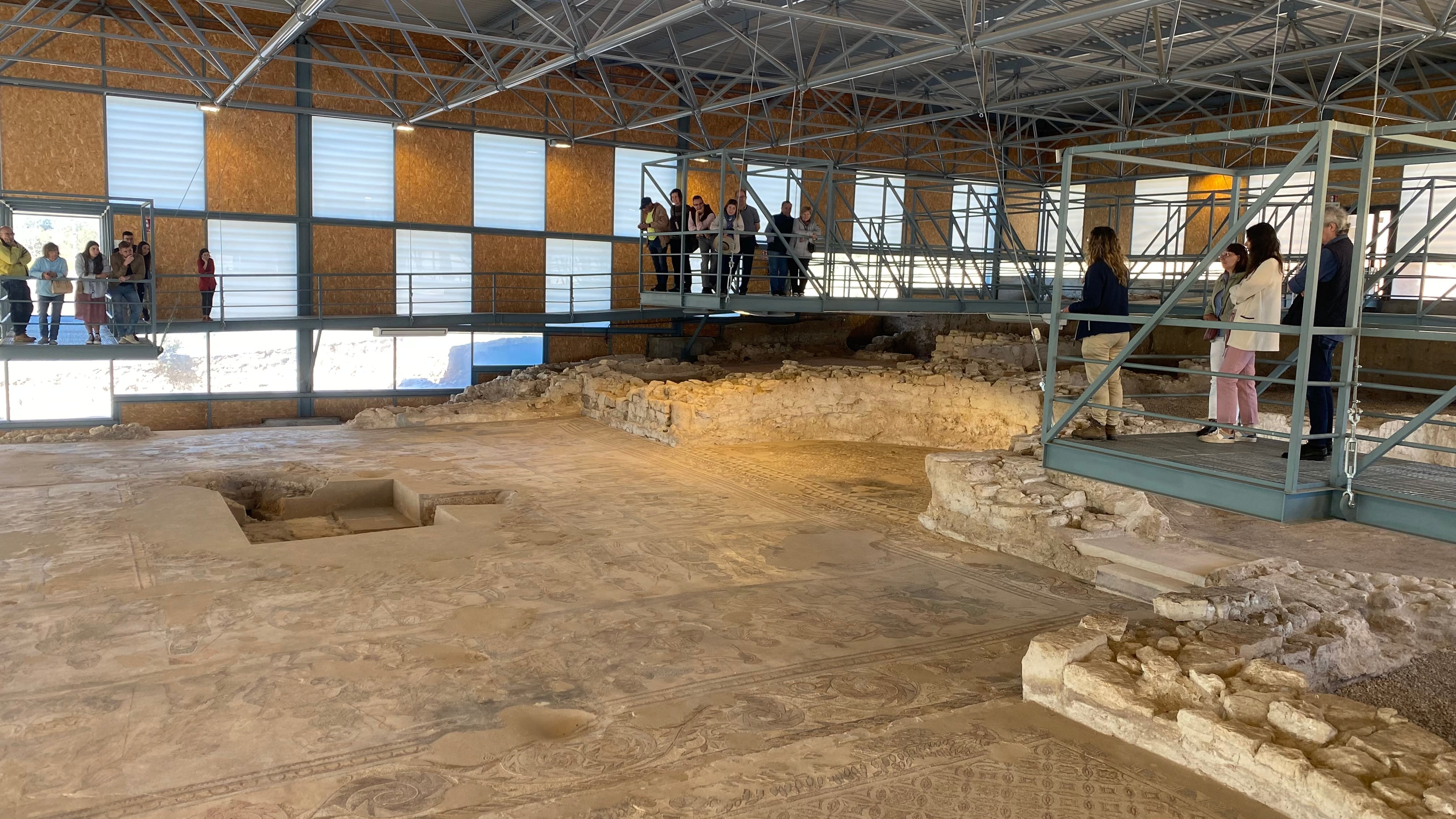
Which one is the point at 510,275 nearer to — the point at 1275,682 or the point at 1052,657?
the point at 1052,657

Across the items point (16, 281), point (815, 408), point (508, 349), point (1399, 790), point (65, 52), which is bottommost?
point (1399, 790)

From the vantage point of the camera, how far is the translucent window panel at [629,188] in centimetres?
2130

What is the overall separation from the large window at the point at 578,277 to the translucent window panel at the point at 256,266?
4868 millimetres

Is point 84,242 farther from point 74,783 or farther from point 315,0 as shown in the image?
point 74,783

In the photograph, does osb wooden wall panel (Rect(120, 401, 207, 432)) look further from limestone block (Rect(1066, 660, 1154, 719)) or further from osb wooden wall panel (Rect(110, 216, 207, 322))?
limestone block (Rect(1066, 660, 1154, 719))

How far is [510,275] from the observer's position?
20.0 m

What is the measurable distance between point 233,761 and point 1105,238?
6594mm

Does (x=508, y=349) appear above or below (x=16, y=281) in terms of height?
below

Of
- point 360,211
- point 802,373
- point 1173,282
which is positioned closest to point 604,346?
point 360,211

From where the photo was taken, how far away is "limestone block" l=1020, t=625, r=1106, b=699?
5.80 meters

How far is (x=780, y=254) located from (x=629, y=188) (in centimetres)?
793

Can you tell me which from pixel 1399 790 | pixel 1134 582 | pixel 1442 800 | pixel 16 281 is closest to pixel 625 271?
pixel 16 281

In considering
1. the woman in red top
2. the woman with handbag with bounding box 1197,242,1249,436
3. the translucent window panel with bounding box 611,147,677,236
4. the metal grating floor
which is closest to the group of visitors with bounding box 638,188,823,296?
the translucent window panel with bounding box 611,147,677,236

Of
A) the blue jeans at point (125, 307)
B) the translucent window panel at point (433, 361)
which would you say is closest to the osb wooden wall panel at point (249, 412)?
the translucent window panel at point (433, 361)
